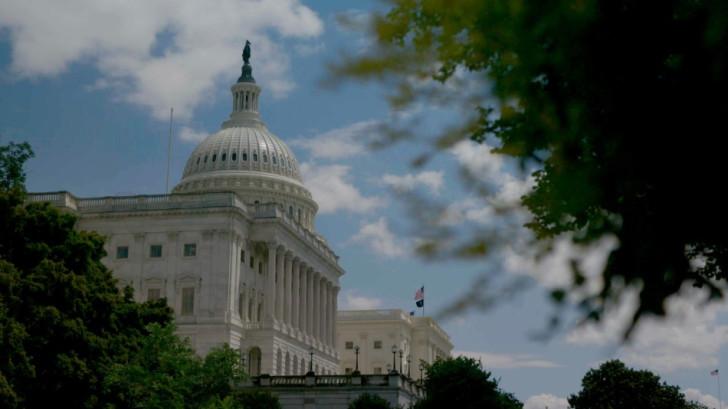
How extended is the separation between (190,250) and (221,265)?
12.8 ft

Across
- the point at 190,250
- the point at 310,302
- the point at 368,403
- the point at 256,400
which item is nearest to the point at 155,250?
the point at 190,250

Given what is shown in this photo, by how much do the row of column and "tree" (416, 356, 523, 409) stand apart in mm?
43351

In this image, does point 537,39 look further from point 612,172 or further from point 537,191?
point 537,191

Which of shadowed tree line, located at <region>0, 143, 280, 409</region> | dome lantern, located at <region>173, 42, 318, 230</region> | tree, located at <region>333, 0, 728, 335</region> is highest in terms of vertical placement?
dome lantern, located at <region>173, 42, 318, 230</region>

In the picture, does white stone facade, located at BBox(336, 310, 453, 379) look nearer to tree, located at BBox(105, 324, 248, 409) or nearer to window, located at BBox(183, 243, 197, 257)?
window, located at BBox(183, 243, 197, 257)

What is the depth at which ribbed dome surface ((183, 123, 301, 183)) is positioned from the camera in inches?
5999

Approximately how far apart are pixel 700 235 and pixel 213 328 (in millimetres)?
95871

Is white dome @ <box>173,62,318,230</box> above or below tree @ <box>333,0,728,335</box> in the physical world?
above

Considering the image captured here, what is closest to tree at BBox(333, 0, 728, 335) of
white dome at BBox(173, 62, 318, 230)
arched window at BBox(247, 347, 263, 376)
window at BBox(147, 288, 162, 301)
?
window at BBox(147, 288, 162, 301)

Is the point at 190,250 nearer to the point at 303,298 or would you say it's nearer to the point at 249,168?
the point at 303,298

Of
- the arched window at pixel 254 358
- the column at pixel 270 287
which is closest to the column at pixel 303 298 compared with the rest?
the column at pixel 270 287

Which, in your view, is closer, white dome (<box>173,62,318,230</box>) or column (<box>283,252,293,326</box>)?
column (<box>283,252,293,326</box>)

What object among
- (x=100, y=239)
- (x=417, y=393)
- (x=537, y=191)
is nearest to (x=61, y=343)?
(x=100, y=239)

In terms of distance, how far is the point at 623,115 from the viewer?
8586mm
